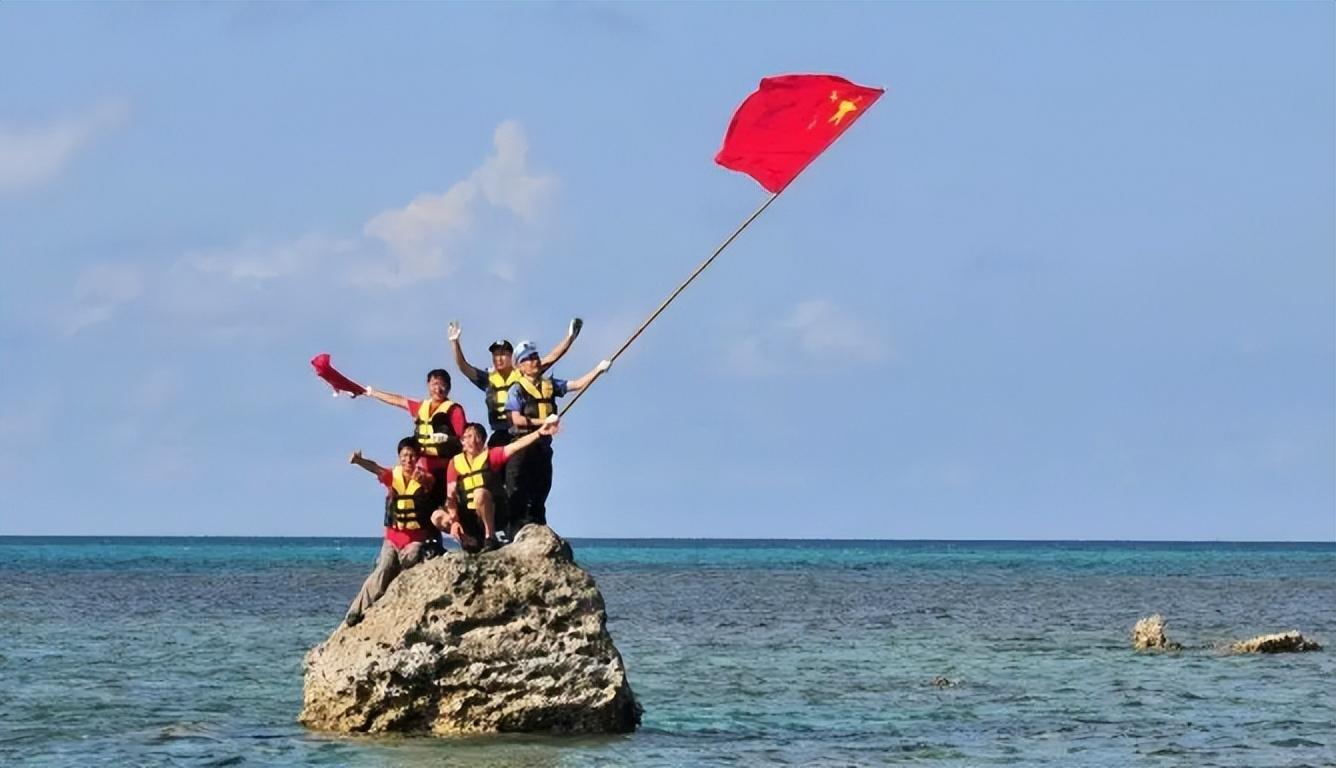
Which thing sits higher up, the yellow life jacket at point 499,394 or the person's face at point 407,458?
the yellow life jacket at point 499,394

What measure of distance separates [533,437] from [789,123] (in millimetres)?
4181

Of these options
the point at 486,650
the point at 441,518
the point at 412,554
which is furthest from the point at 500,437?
the point at 486,650

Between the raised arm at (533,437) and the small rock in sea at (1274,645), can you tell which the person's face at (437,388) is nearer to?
the raised arm at (533,437)

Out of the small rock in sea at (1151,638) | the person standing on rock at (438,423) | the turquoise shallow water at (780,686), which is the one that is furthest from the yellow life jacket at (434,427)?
the small rock in sea at (1151,638)

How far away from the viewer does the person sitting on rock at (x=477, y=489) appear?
1803 centimetres

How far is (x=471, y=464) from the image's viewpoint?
18.1 m

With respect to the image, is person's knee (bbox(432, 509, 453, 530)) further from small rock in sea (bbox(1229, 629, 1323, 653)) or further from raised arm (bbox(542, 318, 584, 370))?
small rock in sea (bbox(1229, 629, 1323, 653))

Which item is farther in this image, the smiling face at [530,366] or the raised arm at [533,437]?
the smiling face at [530,366]

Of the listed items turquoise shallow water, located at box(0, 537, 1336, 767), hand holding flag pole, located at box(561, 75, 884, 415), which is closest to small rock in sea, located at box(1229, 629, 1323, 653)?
turquoise shallow water, located at box(0, 537, 1336, 767)

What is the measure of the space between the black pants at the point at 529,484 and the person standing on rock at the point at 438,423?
578 millimetres

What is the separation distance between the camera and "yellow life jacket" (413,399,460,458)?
18750mm

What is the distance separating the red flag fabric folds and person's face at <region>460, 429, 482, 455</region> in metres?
1.46

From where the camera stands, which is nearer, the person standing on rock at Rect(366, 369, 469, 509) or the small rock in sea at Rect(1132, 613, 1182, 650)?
the person standing on rock at Rect(366, 369, 469, 509)

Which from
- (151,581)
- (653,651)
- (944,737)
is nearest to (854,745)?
(944,737)
